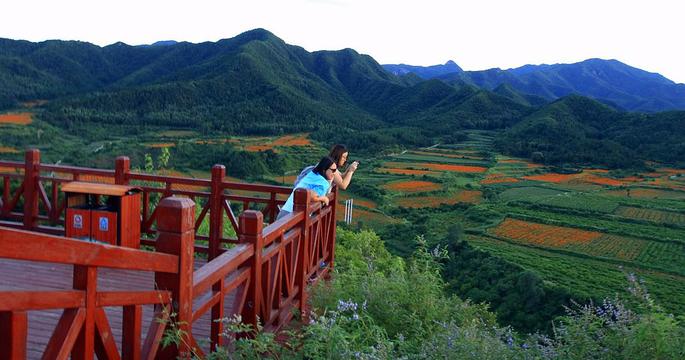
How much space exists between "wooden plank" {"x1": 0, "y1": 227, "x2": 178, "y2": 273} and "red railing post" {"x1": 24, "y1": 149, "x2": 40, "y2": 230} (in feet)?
13.3

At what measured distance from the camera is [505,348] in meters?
2.57

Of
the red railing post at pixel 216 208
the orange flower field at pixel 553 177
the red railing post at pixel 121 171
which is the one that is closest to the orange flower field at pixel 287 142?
the orange flower field at pixel 553 177

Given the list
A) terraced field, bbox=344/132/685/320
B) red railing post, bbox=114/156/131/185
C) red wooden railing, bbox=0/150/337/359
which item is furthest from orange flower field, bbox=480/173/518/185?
red wooden railing, bbox=0/150/337/359

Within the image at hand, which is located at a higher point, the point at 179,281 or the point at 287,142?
the point at 179,281

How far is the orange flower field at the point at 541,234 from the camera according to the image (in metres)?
35.1

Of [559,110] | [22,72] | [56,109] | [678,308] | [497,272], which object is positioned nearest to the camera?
[678,308]

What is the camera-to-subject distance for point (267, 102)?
76.5 metres

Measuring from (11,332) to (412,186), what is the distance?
4745 centimetres

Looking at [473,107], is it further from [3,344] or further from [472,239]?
[3,344]

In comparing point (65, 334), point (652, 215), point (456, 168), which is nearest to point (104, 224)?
point (65, 334)

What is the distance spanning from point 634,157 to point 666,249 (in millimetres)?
31019

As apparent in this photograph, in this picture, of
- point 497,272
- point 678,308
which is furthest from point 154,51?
point 678,308

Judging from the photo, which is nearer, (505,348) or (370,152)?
(505,348)

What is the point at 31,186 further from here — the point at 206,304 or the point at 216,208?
the point at 206,304
